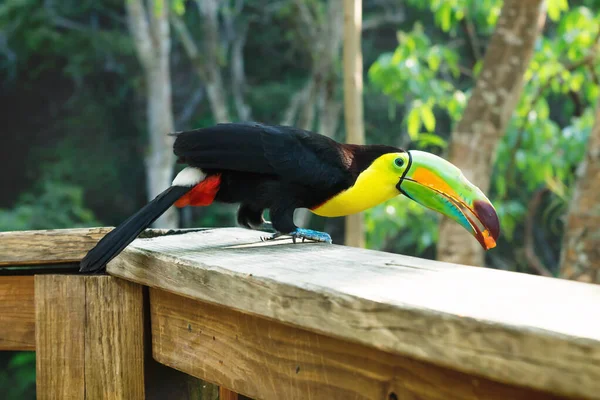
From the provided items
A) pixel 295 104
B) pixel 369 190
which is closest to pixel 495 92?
pixel 369 190

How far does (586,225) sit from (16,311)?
6.00 feet

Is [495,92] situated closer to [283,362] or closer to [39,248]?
[39,248]

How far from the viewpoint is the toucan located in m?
1.48

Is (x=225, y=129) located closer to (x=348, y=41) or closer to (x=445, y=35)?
(x=348, y=41)

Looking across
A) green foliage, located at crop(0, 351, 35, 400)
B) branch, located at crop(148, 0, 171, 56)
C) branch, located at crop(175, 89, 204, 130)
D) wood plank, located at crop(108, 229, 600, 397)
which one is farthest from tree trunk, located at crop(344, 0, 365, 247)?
branch, located at crop(175, 89, 204, 130)

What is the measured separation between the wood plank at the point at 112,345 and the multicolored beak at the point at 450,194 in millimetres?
611

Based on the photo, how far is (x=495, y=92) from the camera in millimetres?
2859

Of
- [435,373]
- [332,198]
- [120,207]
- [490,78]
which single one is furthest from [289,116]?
[435,373]

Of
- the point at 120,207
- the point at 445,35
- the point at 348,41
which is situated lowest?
the point at 120,207

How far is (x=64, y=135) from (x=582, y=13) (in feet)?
25.3

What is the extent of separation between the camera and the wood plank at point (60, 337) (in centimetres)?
106

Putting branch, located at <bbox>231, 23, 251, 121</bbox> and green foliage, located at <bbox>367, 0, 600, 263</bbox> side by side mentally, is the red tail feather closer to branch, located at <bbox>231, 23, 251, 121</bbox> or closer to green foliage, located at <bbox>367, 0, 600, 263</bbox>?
green foliage, located at <bbox>367, 0, 600, 263</bbox>

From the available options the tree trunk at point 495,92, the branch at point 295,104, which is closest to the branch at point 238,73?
the branch at point 295,104

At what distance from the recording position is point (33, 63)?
9.83m
